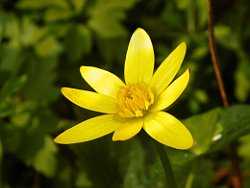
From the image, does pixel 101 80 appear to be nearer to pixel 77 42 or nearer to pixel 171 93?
pixel 171 93

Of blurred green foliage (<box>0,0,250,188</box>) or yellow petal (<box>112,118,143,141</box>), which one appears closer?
yellow petal (<box>112,118,143,141</box>)

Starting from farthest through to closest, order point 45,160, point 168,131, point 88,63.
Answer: point 88,63, point 45,160, point 168,131

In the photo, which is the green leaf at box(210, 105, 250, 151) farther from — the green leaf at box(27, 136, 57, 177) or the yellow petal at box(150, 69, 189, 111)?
the green leaf at box(27, 136, 57, 177)

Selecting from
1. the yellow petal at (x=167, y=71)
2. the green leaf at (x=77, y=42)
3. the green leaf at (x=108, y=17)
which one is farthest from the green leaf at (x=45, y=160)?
the yellow petal at (x=167, y=71)

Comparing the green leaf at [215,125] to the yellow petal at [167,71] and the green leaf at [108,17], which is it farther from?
the green leaf at [108,17]

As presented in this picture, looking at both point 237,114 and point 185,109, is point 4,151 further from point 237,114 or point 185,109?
point 237,114

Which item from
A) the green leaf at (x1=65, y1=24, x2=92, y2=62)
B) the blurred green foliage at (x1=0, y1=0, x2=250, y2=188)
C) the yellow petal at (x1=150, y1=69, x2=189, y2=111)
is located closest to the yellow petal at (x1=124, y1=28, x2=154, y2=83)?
the yellow petal at (x1=150, y1=69, x2=189, y2=111)

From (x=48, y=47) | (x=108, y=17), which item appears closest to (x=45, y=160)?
(x=48, y=47)
